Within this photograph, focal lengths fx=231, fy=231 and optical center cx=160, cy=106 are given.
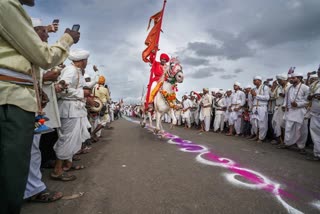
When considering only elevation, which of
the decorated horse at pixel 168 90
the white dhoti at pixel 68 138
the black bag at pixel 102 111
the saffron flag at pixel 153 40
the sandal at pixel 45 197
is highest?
the saffron flag at pixel 153 40

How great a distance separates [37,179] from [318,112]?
620 cm

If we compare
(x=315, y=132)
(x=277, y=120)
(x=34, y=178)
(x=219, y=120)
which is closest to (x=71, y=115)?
(x=34, y=178)

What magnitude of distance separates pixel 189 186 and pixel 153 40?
659cm

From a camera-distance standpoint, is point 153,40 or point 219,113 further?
point 219,113

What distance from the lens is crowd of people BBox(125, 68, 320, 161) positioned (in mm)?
6384

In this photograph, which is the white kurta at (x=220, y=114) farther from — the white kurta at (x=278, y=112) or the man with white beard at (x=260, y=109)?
the white kurta at (x=278, y=112)

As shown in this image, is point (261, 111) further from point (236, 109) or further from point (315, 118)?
point (315, 118)

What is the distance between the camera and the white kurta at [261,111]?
8562 mm

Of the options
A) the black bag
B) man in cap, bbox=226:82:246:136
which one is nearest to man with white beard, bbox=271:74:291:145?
man in cap, bbox=226:82:246:136

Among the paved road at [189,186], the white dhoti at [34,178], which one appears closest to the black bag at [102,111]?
the paved road at [189,186]

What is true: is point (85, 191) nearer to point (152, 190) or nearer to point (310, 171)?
point (152, 190)

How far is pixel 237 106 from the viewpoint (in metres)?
10.6

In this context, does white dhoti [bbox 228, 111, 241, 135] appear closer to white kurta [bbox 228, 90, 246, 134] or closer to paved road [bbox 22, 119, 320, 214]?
white kurta [bbox 228, 90, 246, 134]

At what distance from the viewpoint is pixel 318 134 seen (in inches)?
223
